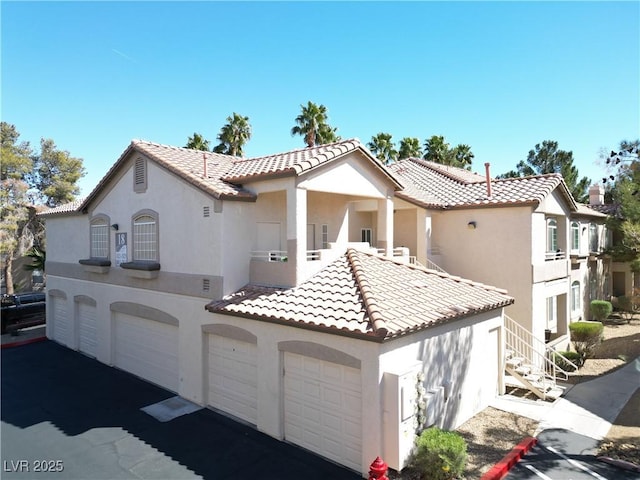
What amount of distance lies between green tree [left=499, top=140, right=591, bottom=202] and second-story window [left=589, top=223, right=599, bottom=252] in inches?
668

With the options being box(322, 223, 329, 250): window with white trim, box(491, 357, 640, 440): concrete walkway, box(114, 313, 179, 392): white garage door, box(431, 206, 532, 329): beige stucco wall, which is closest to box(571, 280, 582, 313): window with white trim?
box(491, 357, 640, 440): concrete walkway

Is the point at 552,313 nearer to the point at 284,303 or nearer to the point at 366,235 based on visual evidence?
the point at 366,235

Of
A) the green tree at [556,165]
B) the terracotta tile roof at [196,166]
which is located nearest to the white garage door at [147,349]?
the terracotta tile roof at [196,166]

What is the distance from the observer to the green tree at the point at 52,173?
129ft

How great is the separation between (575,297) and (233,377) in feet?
64.1

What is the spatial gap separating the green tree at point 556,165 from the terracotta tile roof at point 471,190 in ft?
86.6

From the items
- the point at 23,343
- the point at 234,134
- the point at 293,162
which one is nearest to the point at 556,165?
the point at 234,134

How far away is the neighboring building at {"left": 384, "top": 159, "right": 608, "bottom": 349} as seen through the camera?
1642 cm

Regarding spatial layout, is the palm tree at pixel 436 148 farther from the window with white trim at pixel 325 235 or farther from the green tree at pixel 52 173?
the green tree at pixel 52 173

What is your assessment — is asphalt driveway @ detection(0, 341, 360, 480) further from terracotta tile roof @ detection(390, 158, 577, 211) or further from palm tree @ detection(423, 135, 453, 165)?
palm tree @ detection(423, 135, 453, 165)

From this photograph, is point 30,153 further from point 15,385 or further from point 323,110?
point 15,385

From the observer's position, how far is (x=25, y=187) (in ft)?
103

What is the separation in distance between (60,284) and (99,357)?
18.1 ft

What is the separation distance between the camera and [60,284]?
20469 mm
